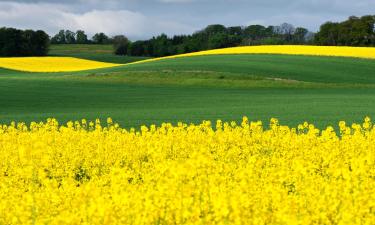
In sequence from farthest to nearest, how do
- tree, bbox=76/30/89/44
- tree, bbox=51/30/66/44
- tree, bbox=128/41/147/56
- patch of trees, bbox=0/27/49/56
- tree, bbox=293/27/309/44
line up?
1. tree, bbox=76/30/89/44
2. tree, bbox=51/30/66/44
3. tree, bbox=128/41/147/56
4. tree, bbox=293/27/309/44
5. patch of trees, bbox=0/27/49/56

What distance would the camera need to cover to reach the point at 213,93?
38875 millimetres

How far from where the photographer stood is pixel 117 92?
40.5m

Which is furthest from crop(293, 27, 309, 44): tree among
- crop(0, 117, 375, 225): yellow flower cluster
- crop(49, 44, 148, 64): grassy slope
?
crop(0, 117, 375, 225): yellow flower cluster

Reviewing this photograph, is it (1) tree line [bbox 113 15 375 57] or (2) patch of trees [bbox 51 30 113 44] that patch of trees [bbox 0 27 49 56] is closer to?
(1) tree line [bbox 113 15 375 57]

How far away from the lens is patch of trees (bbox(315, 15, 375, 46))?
9388 cm

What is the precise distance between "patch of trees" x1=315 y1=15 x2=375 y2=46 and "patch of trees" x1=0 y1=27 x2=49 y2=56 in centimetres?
4490

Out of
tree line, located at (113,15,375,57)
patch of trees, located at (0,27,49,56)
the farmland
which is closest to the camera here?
the farmland

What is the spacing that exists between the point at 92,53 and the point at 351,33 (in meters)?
52.9

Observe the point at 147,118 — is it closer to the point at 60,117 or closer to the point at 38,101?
the point at 60,117

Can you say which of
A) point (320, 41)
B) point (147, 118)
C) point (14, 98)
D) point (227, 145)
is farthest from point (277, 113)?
point (320, 41)

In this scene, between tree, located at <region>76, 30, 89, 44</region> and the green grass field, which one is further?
tree, located at <region>76, 30, 89, 44</region>

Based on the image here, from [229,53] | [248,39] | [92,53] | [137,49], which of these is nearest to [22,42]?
[137,49]

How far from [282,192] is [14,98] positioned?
3176cm

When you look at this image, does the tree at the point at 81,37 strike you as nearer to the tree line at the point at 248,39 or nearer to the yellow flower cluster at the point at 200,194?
the tree line at the point at 248,39
